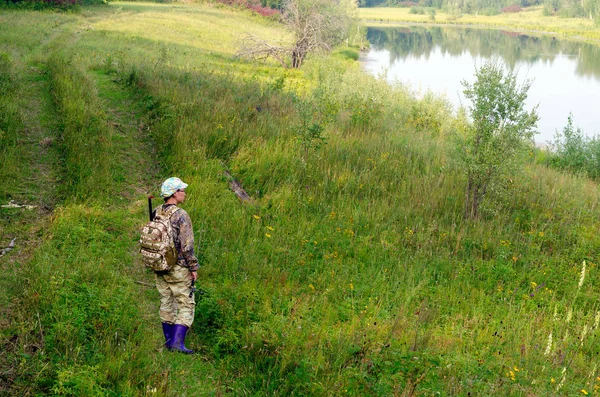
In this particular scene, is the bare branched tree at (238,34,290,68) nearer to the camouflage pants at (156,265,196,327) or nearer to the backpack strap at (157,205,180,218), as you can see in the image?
the backpack strap at (157,205,180,218)

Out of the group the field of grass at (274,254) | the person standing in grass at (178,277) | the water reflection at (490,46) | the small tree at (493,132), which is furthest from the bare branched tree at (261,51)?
the person standing in grass at (178,277)

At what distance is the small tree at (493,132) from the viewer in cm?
1115

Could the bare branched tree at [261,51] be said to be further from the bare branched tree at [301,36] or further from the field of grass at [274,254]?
the field of grass at [274,254]

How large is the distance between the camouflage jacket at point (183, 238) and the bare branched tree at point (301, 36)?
80.5 feet

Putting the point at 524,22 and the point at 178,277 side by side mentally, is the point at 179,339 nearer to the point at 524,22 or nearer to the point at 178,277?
the point at 178,277

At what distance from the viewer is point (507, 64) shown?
25.3 meters

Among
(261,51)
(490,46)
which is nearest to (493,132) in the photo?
(261,51)

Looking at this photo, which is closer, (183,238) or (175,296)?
(183,238)

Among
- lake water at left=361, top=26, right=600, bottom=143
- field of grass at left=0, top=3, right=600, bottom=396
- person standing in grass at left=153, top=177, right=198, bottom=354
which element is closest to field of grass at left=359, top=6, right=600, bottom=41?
lake water at left=361, top=26, right=600, bottom=143

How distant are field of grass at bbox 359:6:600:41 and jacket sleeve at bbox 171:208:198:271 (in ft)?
253

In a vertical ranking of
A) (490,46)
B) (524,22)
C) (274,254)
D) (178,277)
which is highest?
(524,22)

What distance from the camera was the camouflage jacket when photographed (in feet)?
20.1

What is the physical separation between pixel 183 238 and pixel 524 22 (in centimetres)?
10496

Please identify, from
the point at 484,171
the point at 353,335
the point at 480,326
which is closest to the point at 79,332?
the point at 353,335
